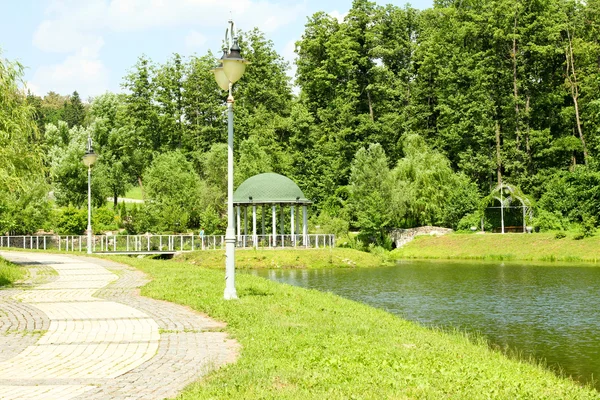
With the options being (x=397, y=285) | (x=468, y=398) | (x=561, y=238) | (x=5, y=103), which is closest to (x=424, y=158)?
(x=561, y=238)

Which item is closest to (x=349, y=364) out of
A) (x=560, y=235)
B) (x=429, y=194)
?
(x=560, y=235)

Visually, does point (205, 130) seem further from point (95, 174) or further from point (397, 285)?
point (397, 285)

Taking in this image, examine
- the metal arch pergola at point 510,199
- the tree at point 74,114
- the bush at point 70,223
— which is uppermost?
the tree at point 74,114

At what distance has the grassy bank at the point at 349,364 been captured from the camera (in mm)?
7758

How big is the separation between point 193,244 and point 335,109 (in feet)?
96.6

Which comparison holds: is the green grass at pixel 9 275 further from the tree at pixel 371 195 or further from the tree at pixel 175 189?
the tree at pixel 175 189

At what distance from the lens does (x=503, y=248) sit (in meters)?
48.6

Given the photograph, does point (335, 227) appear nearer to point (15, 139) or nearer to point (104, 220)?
point (104, 220)

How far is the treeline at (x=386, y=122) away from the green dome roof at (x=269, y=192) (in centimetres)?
616

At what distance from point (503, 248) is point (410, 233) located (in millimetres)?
9214

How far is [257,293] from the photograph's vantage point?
17359 mm

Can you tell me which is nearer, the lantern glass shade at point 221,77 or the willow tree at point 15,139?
the lantern glass shade at point 221,77

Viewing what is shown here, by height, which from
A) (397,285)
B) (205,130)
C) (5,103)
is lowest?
(397,285)

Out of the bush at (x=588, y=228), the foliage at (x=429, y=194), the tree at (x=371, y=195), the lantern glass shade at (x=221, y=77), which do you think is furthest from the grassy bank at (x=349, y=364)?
the foliage at (x=429, y=194)
